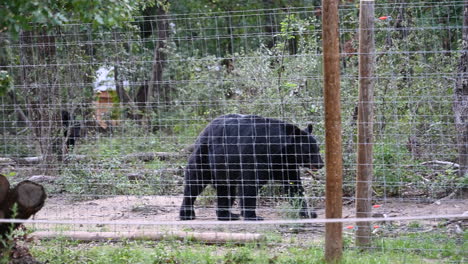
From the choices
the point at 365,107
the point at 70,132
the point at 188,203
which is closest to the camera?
the point at 365,107

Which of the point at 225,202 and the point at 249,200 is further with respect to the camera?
the point at 225,202

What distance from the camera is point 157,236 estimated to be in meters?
6.96

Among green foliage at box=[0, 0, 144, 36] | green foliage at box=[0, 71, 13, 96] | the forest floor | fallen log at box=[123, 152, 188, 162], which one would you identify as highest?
green foliage at box=[0, 0, 144, 36]

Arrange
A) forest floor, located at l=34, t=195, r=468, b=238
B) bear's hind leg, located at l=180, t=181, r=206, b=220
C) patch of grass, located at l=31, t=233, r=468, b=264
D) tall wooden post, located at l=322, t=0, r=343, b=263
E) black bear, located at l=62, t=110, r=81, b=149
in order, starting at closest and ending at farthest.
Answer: tall wooden post, located at l=322, t=0, r=343, b=263
patch of grass, located at l=31, t=233, r=468, b=264
forest floor, located at l=34, t=195, r=468, b=238
bear's hind leg, located at l=180, t=181, r=206, b=220
black bear, located at l=62, t=110, r=81, b=149

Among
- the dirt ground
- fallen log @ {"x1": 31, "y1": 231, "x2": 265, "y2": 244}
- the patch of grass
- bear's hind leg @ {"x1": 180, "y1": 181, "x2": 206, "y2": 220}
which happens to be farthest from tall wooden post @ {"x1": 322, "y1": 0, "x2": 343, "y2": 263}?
bear's hind leg @ {"x1": 180, "y1": 181, "x2": 206, "y2": 220}

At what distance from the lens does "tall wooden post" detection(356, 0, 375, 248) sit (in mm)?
6031

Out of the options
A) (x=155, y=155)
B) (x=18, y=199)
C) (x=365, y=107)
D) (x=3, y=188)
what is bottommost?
(x=155, y=155)

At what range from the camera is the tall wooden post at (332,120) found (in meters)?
5.58

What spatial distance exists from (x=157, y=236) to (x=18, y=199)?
1932 mm

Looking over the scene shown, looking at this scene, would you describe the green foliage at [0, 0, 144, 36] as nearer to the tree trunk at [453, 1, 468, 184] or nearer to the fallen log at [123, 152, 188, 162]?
the fallen log at [123, 152, 188, 162]

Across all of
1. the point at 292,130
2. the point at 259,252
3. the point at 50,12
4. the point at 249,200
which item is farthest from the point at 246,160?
the point at 50,12

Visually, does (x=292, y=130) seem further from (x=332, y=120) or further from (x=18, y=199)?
(x=18, y=199)

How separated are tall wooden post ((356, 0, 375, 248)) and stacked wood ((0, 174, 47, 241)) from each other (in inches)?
135

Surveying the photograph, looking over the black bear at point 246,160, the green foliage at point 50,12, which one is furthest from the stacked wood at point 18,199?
the black bear at point 246,160
